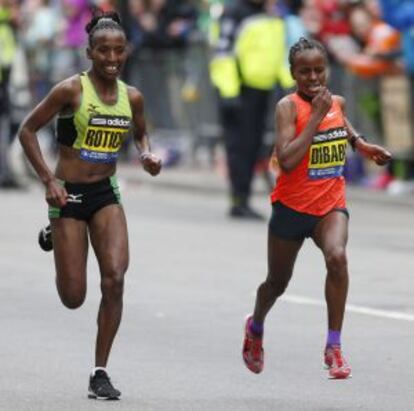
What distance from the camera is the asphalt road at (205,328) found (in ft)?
30.5

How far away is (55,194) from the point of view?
9.12m

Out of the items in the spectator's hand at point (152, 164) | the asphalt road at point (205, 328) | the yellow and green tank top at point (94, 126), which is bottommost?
the asphalt road at point (205, 328)

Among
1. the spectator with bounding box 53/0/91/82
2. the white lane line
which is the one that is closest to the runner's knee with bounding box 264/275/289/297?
the white lane line

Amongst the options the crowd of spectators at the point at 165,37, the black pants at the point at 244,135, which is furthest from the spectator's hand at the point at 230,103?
the crowd of spectators at the point at 165,37

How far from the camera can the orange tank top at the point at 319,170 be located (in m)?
9.32

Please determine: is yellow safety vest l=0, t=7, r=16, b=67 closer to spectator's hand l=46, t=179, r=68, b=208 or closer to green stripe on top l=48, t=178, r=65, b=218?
green stripe on top l=48, t=178, r=65, b=218

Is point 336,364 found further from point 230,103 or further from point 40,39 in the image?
point 40,39

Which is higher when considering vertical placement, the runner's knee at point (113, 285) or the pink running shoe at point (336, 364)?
the runner's knee at point (113, 285)

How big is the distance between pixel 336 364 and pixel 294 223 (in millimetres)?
759

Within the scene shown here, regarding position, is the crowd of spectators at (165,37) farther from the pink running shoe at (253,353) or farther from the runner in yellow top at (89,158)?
the runner in yellow top at (89,158)

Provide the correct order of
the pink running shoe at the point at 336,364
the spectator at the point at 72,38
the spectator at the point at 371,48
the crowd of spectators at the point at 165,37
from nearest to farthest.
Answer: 1. the pink running shoe at the point at 336,364
2. the crowd of spectators at the point at 165,37
3. the spectator at the point at 371,48
4. the spectator at the point at 72,38

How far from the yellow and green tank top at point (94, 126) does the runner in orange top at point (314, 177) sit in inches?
29.3

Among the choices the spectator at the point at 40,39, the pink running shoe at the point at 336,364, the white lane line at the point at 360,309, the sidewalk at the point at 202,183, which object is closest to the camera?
the pink running shoe at the point at 336,364

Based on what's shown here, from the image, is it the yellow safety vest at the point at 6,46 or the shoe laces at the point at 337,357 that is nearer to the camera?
the shoe laces at the point at 337,357
